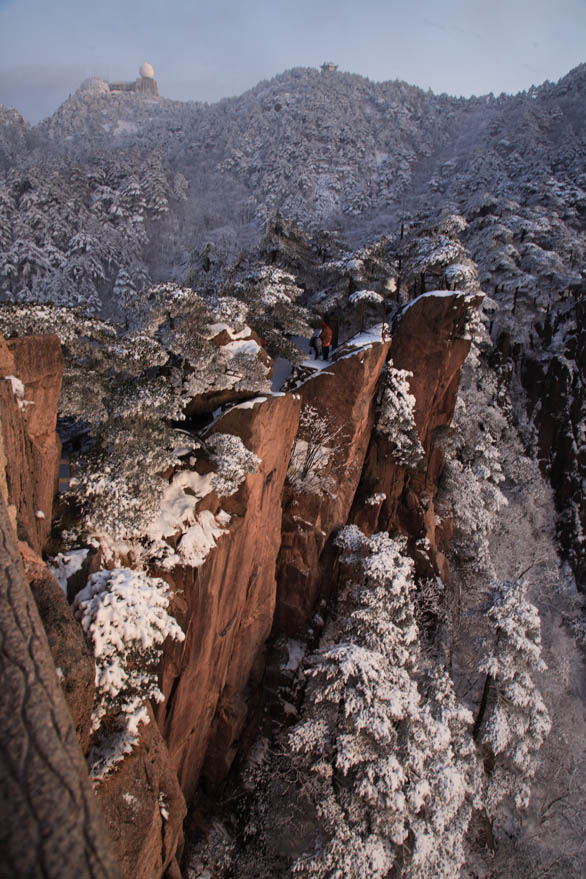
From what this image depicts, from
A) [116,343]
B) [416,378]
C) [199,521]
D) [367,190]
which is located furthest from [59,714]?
[367,190]

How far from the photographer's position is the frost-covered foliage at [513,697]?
1405 centimetres

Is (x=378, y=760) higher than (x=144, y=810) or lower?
higher

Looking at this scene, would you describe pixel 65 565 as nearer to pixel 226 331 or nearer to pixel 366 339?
pixel 226 331

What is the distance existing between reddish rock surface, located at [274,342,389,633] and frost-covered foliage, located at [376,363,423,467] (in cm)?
78

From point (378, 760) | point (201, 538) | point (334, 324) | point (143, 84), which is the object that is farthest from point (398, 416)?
point (143, 84)

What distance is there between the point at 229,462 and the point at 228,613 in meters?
4.85

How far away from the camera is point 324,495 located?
57.9ft

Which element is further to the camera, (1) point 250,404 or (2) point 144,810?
(1) point 250,404

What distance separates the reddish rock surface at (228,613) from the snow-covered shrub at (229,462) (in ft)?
2.59

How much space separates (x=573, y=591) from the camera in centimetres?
2697

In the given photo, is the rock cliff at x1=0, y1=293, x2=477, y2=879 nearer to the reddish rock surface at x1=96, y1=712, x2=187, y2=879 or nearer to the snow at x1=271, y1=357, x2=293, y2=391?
the reddish rock surface at x1=96, y1=712, x2=187, y2=879

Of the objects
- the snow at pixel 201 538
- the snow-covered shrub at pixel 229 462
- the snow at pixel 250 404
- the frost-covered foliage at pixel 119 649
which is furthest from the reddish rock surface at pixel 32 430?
the snow at pixel 250 404

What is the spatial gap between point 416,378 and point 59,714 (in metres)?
20.9

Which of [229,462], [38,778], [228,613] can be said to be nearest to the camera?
[38,778]
